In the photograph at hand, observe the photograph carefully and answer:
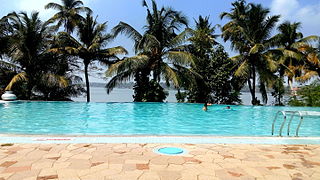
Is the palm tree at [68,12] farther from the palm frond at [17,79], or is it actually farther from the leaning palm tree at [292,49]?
the leaning palm tree at [292,49]

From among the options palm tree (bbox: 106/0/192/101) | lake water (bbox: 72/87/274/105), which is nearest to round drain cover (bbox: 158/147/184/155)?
palm tree (bbox: 106/0/192/101)

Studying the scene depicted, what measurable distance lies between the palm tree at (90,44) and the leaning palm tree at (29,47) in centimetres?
144

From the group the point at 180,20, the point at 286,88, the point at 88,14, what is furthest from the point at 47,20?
the point at 286,88

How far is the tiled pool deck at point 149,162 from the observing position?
301 centimetres

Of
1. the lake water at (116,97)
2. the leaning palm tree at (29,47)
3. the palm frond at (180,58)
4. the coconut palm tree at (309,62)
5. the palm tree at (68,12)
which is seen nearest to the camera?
the palm frond at (180,58)

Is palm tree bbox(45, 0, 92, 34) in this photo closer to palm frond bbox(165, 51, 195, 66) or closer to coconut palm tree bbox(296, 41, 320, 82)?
palm frond bbox(165, 51, 195, 66)

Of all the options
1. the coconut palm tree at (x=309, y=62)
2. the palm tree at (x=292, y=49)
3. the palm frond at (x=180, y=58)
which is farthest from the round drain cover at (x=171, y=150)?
the coconut palm tree at (x=309, y=62)

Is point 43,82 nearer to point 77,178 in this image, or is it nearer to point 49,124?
point 49,124

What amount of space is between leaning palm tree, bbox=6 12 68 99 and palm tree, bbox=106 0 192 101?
4.08 meters

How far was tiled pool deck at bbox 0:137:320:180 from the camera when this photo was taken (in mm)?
3008

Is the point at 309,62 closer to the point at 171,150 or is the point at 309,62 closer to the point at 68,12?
the point at 171,150

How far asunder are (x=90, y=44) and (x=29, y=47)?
3882 millimetres

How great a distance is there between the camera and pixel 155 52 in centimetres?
1555

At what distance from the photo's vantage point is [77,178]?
9.35ft
